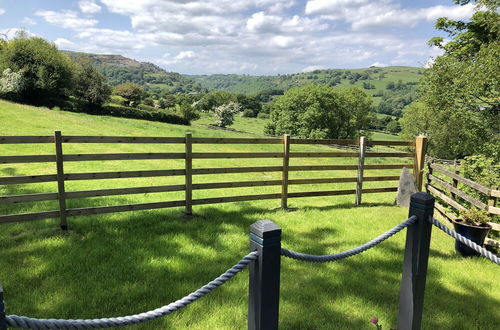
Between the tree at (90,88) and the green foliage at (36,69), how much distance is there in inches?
134

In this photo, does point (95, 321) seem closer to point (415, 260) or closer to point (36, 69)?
point (415, 260)

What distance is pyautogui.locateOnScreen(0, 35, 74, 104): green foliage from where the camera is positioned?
39062mm

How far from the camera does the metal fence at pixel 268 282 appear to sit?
1802 mm

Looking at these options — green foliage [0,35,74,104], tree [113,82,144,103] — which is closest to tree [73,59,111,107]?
green foliage [0,35,74,104]

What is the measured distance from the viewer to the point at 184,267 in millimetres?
4926

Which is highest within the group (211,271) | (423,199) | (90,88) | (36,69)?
(36,69)

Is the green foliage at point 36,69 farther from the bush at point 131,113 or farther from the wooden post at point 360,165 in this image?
the wooden post at point 360,165

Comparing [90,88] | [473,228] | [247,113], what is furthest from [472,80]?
[247,113]

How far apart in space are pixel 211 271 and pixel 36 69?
4582 cm

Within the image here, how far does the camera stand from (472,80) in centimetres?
1853

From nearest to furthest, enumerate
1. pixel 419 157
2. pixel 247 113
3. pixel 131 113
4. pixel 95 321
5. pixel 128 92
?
pixel 95 321, pixel 419 157, pixel 131 113, pixel 128 92, pixel 247 113

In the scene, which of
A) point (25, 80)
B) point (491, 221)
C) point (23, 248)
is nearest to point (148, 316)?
point (23, 248)

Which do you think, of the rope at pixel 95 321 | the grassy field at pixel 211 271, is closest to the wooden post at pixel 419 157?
the grassy field at pixel 211 271

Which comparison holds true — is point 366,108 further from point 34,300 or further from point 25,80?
point 34,300
